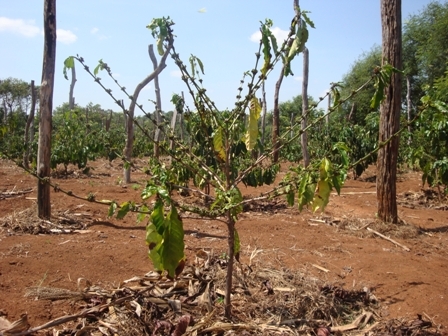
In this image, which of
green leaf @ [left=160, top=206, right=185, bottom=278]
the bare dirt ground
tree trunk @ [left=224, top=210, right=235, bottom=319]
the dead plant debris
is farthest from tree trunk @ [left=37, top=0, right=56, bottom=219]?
green leaf @ [left=160, top=206, right=185, bottom=278]

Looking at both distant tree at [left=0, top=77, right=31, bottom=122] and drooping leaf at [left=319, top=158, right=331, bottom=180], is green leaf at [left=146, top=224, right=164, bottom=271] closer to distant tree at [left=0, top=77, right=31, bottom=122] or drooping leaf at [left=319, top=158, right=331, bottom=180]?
drooping leaf at [left=319, top=158, right=331, bottom=180]

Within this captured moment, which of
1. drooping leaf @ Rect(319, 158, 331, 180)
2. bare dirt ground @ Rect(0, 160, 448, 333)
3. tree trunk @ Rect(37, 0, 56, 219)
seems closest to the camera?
drooping leaf @ Rect(319, 158, 331, 180)

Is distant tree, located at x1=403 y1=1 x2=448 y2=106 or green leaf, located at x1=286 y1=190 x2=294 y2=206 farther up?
distant tree, located at x1=403 y1=1 x2=448 y2=106

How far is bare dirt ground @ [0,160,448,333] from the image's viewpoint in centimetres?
338

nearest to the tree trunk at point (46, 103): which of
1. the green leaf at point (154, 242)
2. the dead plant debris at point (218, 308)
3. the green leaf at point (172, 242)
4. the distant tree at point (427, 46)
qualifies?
the dead plant debris at point (218, 308)

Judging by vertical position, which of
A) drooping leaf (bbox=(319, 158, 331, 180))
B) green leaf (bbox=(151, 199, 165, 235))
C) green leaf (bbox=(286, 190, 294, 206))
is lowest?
green leaf (bbox=(151, 199, 165, 235))

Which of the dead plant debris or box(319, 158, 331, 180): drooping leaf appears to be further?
the dead plant debris

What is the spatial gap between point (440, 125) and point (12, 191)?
26.5ft

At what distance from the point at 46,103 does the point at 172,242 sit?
4411 mm

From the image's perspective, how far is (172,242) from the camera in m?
2.13

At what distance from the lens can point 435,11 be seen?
898 inches

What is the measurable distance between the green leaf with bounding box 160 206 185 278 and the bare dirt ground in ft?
1.84

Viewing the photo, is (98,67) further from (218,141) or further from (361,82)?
(361,82)

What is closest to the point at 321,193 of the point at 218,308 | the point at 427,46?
the point at 218,308
